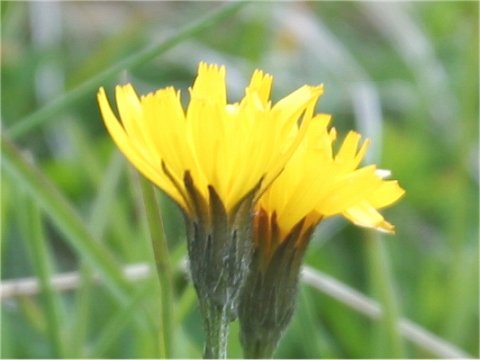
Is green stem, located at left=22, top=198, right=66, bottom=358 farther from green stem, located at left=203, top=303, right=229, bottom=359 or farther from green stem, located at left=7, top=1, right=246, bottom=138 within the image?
green stem, located at left=203, top=303, right=229, bottom=359

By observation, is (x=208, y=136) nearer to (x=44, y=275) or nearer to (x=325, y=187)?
(x=325, y=187)

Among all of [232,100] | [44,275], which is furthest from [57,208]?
[232,100]

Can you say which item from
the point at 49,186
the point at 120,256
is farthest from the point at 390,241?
the point at 49,186

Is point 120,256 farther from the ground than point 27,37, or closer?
closer

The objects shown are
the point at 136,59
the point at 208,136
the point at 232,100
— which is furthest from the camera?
the point at 232,100

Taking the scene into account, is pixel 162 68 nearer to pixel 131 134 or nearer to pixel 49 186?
pixel 49 186

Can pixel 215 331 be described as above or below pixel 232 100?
below

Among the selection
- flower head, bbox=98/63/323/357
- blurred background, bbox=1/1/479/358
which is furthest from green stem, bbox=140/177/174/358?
blurred background, bbox=1/1/479/358
